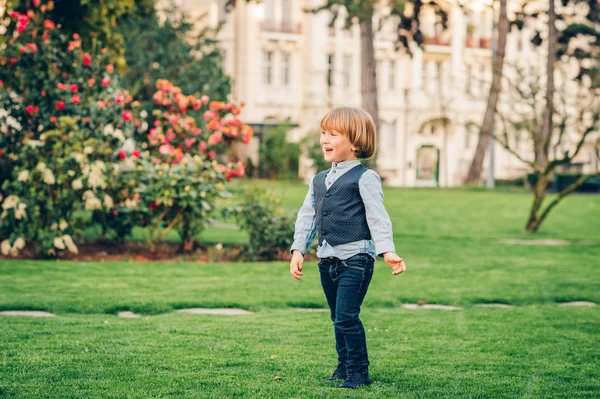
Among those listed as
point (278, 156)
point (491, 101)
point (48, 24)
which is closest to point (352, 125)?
point (48, 24)

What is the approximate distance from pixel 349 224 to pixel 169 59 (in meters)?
25.0

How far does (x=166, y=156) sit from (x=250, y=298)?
4.58 meters

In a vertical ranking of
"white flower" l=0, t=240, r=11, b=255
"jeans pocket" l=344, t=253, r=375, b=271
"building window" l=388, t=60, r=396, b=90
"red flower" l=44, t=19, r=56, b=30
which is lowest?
"white flower" l=0, t=240, r=11, b=255

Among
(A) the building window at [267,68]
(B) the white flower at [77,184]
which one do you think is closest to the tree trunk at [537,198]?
(B) the white flower at [77,184]

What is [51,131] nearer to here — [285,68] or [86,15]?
[86,15]

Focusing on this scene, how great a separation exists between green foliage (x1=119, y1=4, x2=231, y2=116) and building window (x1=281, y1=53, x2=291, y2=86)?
19.3 metres

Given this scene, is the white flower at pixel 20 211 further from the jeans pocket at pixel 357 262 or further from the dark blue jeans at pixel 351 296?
the jeans pocket at pixel 357 262

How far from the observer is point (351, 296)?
16.5 feet

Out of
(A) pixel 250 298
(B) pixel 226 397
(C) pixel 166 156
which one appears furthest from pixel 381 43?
(B) pixel 226 397

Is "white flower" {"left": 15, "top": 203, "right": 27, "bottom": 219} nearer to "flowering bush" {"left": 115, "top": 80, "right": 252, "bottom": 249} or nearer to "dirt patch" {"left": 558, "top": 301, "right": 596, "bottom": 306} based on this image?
"flowering bush" {"left": 115, "top": 80, "right": 252, "bottom": 249}

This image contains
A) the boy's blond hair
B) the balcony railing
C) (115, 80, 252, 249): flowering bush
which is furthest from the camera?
the balcony railing

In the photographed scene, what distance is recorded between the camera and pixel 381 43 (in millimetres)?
52625

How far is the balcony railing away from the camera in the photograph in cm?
4862

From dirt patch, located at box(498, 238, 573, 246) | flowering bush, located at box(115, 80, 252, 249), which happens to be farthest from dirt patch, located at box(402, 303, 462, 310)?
dirt patch, located at box(498, 238, 573, 246)
